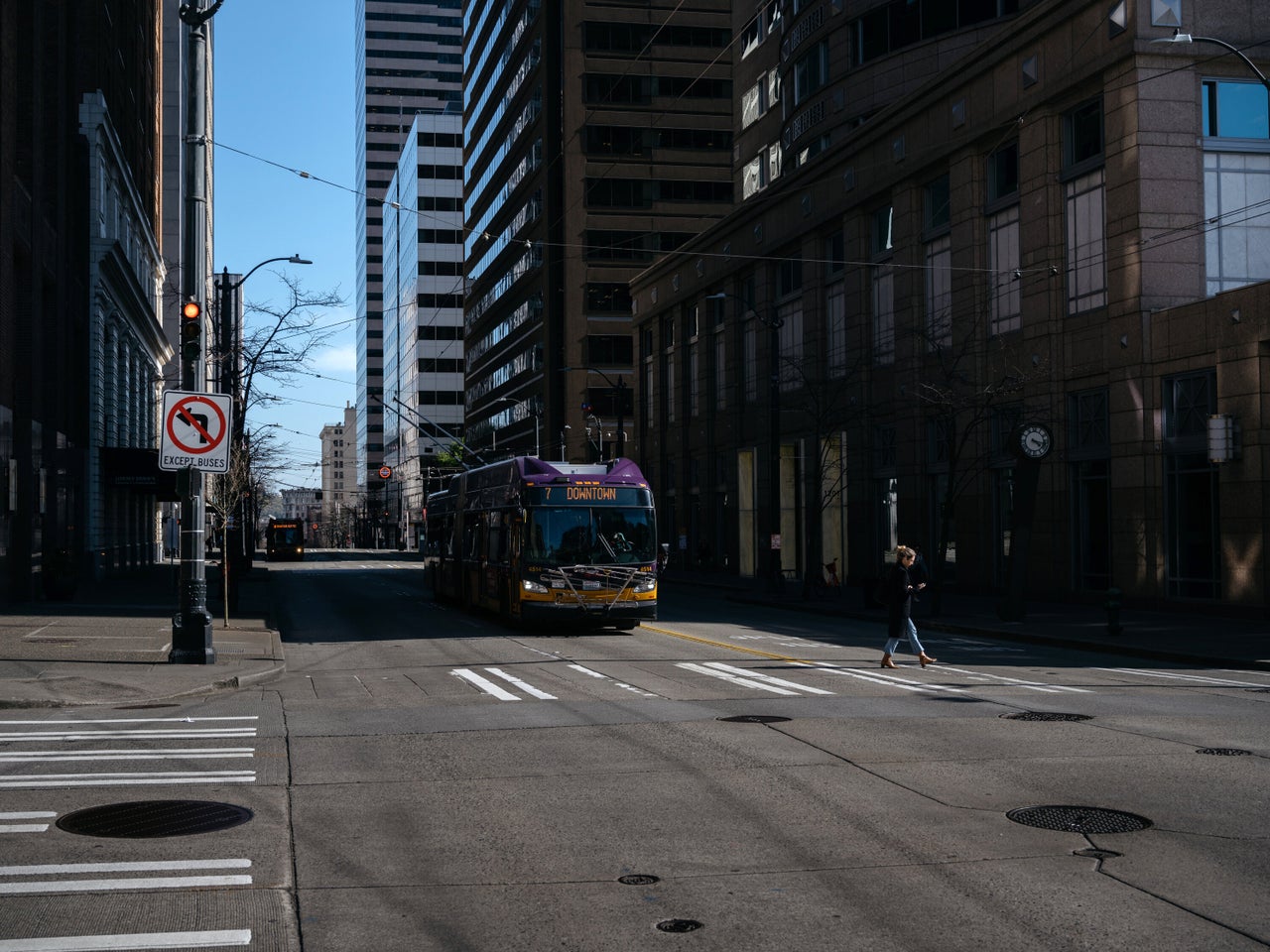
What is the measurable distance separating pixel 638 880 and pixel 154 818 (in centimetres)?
354

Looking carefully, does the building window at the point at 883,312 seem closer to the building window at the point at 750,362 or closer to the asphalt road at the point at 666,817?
the building window at the point at 750,362

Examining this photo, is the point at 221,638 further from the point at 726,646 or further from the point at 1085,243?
the point at 1085,243

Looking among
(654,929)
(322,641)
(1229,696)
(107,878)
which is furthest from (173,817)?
(322,641)

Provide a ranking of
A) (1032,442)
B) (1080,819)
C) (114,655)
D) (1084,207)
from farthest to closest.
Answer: (1084,207), (1032,442), (114,655), (1080,819)

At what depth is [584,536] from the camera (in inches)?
1046

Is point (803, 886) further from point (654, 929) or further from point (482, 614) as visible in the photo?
point (482, 614)

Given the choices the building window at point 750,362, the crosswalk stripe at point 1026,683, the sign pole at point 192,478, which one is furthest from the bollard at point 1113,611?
the building window at point 750,362

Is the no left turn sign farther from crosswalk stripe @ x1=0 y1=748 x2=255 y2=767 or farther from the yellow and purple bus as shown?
the yellow and purple bus

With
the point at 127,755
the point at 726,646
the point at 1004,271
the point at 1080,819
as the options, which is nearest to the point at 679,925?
the point at 1080,819

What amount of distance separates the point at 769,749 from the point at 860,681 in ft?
20.2

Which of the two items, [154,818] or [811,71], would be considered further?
[811,71]

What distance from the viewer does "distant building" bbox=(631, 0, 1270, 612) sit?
1169 inches

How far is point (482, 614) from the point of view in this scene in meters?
33.3

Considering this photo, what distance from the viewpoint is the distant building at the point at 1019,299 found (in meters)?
29.7
